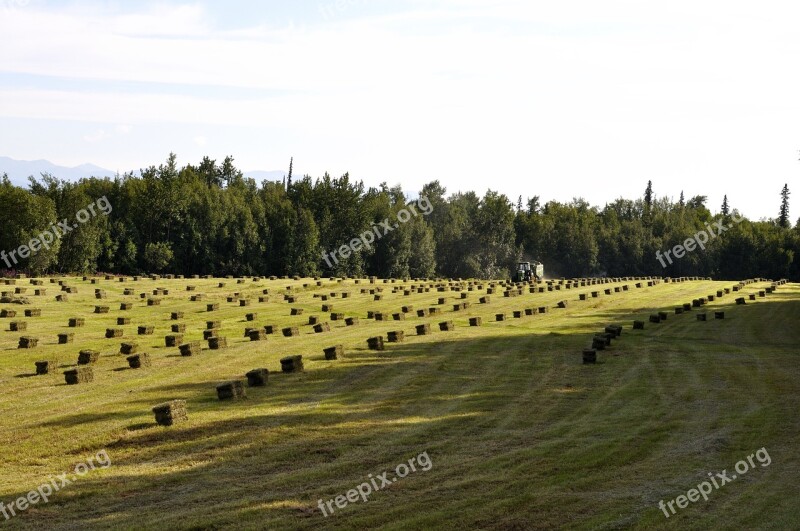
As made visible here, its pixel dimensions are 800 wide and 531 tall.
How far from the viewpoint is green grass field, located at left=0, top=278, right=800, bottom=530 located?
13930 millimetres

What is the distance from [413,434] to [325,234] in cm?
10121

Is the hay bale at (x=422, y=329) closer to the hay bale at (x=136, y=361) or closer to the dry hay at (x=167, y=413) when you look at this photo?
the hay bale at (x=136, y=361)

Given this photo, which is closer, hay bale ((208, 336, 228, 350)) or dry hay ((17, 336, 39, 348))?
dry hay ((17, 336, 39, 348))

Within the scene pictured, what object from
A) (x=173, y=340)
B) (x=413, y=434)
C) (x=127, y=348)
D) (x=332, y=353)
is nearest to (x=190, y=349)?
(x=127, y=348)

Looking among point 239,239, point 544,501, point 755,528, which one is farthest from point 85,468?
point 239,239

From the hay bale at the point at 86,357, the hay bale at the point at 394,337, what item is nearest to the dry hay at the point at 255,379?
the hay bale at the point at 86,357

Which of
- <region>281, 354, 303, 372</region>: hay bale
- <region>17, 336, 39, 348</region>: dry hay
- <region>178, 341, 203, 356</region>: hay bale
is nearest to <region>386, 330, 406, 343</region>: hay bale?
<region>178, 341, 203, 356</region>: hay bale

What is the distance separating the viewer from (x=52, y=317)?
→ 141 ft

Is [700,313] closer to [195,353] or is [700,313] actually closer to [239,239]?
[195,353]

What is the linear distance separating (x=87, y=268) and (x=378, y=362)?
67242 millimetres

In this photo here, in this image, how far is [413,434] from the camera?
62.4ft

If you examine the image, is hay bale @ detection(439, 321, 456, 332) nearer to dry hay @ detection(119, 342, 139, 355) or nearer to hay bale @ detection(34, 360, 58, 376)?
dry hay @ detection(119, 342, 139, 355)

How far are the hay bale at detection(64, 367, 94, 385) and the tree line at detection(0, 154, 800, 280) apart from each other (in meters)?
58.6

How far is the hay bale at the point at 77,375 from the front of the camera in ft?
80.3
